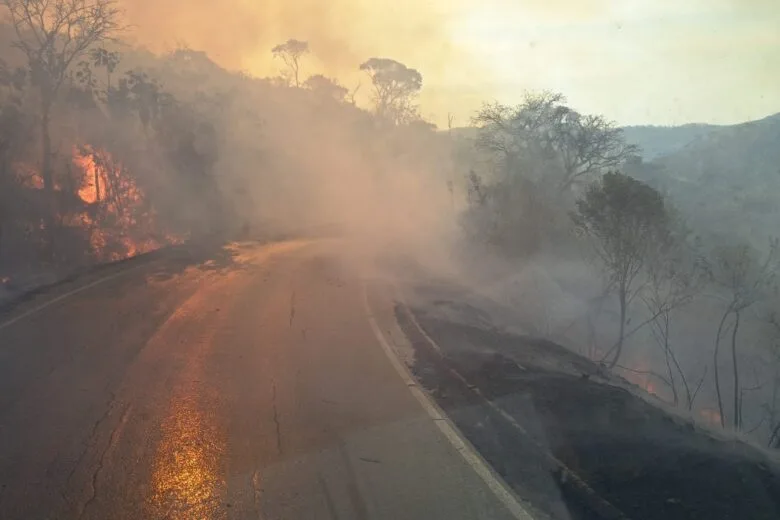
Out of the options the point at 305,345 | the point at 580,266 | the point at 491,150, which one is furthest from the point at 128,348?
the point at 491,150

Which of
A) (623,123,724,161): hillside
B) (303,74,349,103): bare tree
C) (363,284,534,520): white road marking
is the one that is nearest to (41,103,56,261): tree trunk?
(363,284,534,520): white road marking

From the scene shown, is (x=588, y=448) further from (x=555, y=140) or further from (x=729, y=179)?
(x=729, y=179)

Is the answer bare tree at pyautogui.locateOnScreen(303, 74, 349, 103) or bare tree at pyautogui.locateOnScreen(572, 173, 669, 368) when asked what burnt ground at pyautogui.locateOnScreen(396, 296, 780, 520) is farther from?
bare tree at pyautogui.locateOnScreen(303, 74, 349, 103)

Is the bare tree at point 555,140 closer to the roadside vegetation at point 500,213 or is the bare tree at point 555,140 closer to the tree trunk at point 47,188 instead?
the roadside vegetation at point 500,213

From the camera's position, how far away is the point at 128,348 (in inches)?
367

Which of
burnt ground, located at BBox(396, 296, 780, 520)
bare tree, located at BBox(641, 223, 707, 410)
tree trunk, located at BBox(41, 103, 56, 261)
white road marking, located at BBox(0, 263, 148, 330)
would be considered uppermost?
tree trunk, located at BBox(41, 103, 56, 261)

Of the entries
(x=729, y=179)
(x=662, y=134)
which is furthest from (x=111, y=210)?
(x=662, y=134)

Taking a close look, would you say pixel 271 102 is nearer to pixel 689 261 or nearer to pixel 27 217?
pixel 27 217

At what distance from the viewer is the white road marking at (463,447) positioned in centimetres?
496

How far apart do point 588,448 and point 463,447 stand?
44.6 inches

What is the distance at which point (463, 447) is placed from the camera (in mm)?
6035

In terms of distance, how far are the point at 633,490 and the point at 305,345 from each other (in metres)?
5.47

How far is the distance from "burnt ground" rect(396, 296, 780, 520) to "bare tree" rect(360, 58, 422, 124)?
6178cm

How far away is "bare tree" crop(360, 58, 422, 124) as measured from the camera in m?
69.1
